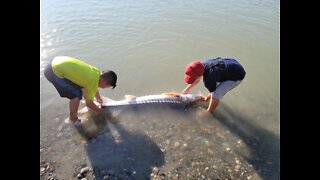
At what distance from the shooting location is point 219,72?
5047 millimetres

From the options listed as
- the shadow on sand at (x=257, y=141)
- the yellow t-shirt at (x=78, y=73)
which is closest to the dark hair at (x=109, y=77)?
the yellow t-shirt at (x=78, y=73)

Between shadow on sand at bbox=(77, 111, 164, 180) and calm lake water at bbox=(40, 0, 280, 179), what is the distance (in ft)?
0.05

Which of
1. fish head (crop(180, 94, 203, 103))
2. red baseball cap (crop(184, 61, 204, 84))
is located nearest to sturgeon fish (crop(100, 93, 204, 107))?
fish head (crop(180, 94, 203, 103))

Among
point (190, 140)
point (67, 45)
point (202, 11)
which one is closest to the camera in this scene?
point (190, 140)

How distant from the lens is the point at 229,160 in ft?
15.1

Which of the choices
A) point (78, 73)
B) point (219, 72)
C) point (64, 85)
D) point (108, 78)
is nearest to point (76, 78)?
point (78, 73)

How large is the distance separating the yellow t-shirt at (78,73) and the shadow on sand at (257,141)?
221 centimetres

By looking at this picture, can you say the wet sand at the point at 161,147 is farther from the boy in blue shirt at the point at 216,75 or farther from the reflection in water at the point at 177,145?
the boy in blue shirt at the point at 216,75

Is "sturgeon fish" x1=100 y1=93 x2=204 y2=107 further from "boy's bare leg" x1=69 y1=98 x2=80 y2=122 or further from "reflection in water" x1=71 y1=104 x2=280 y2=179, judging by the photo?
"boy's bare leg" x1=69 y1=98 x2=80 y2=122

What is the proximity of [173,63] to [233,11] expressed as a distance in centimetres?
348

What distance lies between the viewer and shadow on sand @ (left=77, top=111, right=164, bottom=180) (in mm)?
4361

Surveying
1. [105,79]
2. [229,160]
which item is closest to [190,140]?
[229,160]

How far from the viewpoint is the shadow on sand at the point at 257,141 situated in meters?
4.50

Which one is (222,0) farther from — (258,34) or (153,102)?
(153,102)
